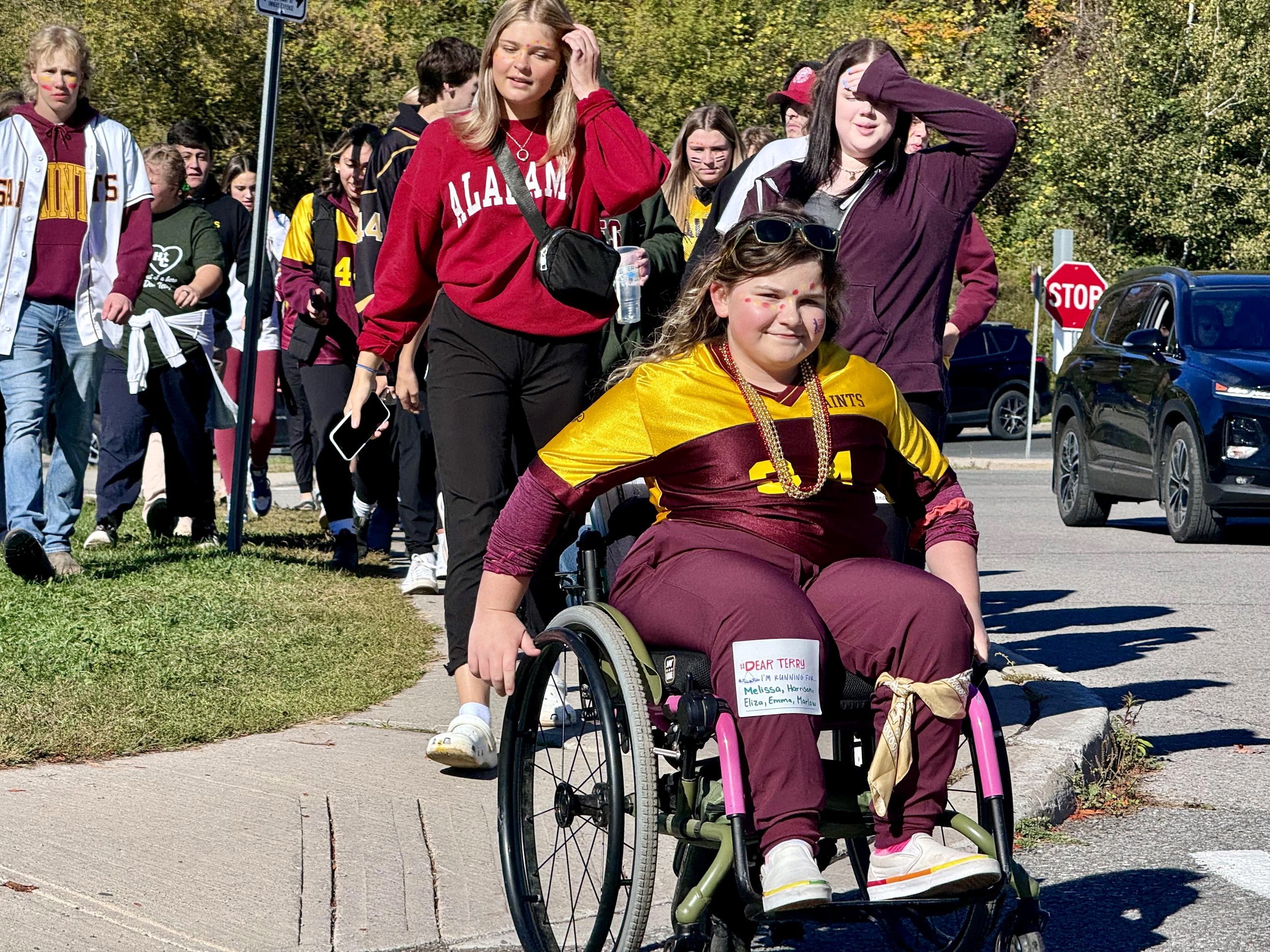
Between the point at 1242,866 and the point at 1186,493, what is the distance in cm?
831

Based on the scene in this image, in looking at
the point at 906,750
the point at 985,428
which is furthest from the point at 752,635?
the point at 985,428

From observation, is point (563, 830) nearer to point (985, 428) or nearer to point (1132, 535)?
point (1132, 535)

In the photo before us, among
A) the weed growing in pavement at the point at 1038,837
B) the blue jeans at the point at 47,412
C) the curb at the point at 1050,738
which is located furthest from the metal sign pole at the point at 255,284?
the weed growing in pavement at the point at 1038,837

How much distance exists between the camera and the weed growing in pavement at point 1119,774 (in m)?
5.25

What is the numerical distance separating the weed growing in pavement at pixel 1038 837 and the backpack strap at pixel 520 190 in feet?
6.73

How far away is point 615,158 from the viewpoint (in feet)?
17.5

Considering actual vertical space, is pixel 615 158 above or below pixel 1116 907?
above

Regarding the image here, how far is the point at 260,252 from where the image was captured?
9.09 m

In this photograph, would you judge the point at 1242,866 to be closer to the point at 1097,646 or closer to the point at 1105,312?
the point at 1097,646

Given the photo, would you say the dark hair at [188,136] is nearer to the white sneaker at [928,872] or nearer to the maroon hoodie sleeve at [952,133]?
Answer: the maroon hoodie sleeve at [952,133]

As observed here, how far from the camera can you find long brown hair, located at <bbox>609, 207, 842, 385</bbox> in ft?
11.9

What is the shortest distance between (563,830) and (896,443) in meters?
1.24

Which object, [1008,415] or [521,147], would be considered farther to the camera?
[1008,415]

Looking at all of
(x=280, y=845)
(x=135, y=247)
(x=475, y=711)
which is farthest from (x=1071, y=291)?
(x=280, y=845)
